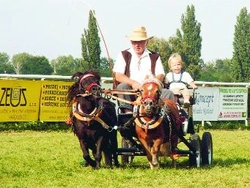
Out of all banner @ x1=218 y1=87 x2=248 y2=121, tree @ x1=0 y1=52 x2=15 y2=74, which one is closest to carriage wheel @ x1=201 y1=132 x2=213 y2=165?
banner @ x1=218 y1=87 x2=248 y2=121

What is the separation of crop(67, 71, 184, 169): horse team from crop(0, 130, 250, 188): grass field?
33cm

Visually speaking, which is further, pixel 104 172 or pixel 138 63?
pixel 138 63

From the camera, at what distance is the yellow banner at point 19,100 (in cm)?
1862

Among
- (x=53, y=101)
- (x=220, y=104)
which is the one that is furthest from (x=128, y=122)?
(x=220, y=104)

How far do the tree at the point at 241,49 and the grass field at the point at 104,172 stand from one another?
56.6 m

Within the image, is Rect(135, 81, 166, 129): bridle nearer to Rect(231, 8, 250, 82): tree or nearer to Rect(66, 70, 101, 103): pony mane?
Rect(66, 70, 101, 103): pony mane

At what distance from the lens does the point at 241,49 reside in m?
70.8

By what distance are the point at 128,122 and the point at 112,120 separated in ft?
1.63

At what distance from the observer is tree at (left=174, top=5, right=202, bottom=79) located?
6975 cm

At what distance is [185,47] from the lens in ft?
230

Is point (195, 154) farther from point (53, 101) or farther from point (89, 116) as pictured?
point (53, 101)

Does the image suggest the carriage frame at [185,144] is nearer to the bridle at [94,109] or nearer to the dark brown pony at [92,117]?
the dark brown pony at [92,117]

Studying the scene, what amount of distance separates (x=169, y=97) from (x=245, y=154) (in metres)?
3.90

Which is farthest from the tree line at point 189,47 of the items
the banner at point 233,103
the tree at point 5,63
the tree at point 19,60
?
the banner at point 233,103
